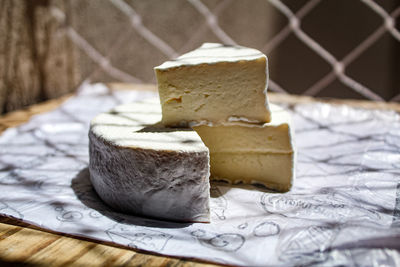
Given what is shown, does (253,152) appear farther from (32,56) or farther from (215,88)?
(32,56)

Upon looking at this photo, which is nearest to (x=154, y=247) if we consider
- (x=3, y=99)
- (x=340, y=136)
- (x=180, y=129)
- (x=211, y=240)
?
(x=211, y=240)

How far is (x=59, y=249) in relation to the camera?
676 mm

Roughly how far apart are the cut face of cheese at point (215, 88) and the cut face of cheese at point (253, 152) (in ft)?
0.08

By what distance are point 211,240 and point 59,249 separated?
0.82 ft

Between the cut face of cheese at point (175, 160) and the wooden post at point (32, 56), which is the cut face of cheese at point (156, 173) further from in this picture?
the wooden post at point (32, 56)

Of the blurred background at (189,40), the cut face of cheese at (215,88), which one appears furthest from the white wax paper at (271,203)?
the blurred background at (189,40)

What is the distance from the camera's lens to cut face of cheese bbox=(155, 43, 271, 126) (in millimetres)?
860

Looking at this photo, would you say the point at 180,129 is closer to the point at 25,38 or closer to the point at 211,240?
the point at 211,240

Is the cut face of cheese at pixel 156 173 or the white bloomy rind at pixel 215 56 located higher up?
the white bloomy rind at pixel 215 56

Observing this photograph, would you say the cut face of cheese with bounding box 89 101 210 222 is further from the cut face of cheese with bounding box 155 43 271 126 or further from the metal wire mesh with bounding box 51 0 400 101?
the metal wire mesh with bounding box 51 0 400 101

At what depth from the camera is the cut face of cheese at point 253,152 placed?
0.91m

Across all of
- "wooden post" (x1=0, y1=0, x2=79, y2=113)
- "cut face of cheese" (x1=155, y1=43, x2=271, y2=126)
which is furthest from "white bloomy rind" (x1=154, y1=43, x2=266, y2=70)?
"wooden post" (x1=0, y1=0, x2=79, y2=113)

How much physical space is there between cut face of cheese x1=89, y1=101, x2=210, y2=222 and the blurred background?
0.76 m

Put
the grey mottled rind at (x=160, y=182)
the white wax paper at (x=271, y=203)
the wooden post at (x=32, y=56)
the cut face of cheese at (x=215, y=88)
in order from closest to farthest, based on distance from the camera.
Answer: the white wax paper at (x=271, y=203) < the grey mottled rind at (x=160, y=182) < the cut face of cheese at (x=215, y=88) < the wooden post at (x=32, y=56)
